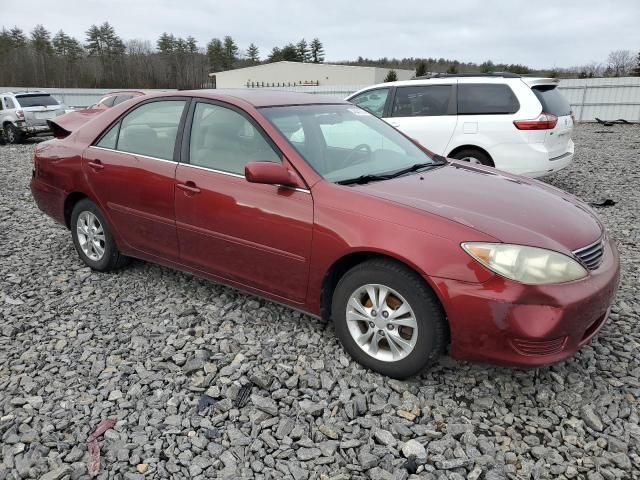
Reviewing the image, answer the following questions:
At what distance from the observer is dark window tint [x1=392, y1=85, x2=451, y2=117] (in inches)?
299

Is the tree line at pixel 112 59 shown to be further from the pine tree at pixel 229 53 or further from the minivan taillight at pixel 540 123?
the minivan taillight at pixel 540 123

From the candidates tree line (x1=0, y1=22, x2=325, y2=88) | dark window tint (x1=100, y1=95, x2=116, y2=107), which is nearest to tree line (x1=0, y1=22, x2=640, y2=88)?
tree line (x1=0, y1=22, x2=325, y2=88)

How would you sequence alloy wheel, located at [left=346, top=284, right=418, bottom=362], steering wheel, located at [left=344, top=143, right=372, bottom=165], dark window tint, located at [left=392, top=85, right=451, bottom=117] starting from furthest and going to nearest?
dark window tint, located at [left=392, top=85, right=451, bottom=117], steering wheel, located at [left=344, top=143, right=372, bottom=165], alloy wheel, located at [left=346, top=284, right=418, bottom=362]

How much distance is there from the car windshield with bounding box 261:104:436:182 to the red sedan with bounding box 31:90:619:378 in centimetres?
1

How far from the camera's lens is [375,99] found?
8320 millimetres

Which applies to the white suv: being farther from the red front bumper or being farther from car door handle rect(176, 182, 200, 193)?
the red front bumper

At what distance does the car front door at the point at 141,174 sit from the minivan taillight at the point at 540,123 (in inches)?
188

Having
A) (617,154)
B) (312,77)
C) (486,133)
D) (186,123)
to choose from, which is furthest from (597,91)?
(312,77)

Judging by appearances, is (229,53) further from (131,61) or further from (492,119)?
(492,119)

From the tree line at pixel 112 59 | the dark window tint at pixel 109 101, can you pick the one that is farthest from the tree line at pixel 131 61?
the dark window tint at pixel 109 101

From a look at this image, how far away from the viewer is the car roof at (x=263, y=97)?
3660 mm

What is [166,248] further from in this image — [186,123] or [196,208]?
[186,123]

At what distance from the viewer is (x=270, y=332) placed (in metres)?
3.53

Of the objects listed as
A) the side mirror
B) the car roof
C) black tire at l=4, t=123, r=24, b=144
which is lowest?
black tire at l=4, t=123, r=24, b=144
